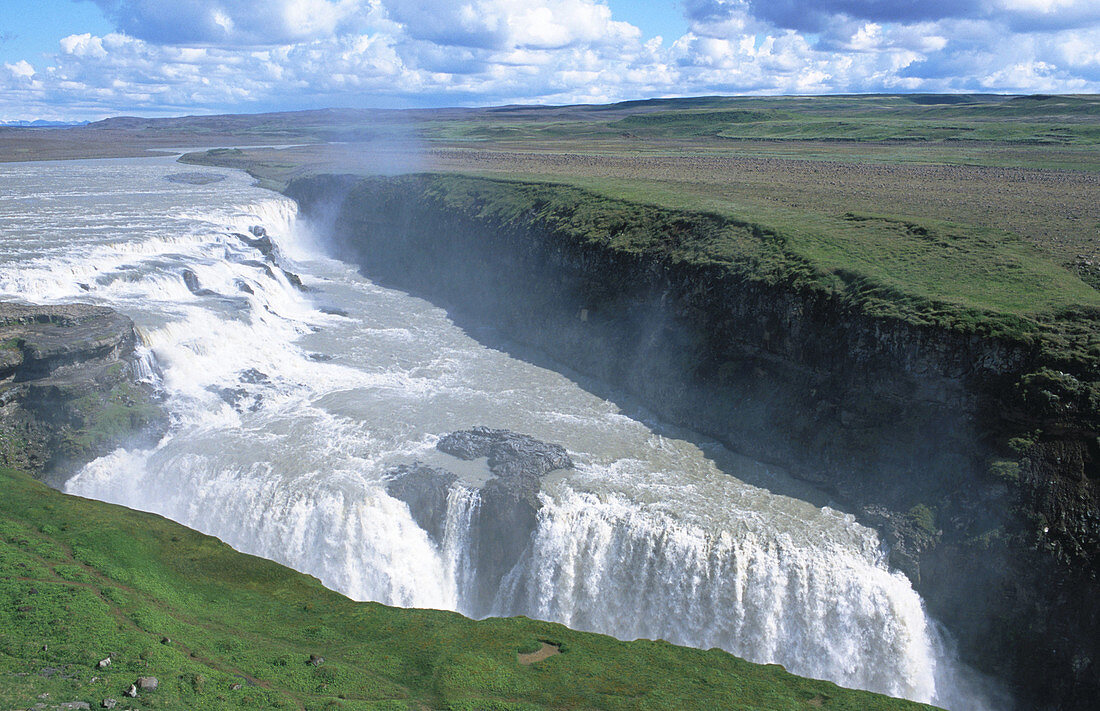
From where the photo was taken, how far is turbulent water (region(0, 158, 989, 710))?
2278 cm

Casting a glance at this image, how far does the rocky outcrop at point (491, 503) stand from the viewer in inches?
1004

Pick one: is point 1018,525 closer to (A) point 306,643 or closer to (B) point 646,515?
(B) point 646,515

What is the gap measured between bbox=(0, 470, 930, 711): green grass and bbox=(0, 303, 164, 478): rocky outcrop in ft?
23.4

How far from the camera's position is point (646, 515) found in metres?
25.2

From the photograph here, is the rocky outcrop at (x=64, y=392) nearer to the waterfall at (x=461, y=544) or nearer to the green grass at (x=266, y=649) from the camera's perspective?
the green grass at (x=266, y=649)

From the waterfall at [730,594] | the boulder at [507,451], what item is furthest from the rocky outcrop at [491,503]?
the waterfall at [730,594]

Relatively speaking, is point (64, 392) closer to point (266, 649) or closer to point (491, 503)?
point (491, 503)

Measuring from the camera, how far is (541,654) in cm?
1797

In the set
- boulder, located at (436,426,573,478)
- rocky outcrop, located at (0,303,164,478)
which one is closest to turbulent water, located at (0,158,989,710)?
boulder, located at (436,426,573,478)

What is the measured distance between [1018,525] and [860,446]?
19.6 feet

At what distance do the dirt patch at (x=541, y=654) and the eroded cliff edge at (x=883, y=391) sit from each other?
41.0ft

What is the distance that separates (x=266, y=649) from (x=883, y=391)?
2239 cm

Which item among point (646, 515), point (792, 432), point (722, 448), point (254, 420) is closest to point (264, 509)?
point (254, 420)

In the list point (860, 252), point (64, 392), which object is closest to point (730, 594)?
point (860, 252)
